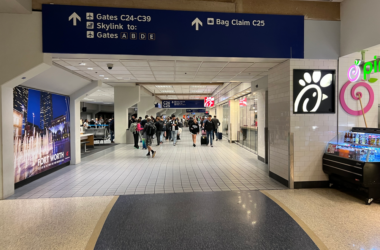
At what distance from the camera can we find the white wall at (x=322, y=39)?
4.88 metres

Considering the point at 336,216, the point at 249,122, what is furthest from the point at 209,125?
the point at 336,216

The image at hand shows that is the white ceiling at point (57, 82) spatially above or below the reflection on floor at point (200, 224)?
above

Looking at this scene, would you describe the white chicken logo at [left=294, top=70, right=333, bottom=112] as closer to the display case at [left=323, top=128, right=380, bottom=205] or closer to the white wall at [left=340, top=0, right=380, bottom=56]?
the white wall at [left=340, top=0, right=380, bottom=56]

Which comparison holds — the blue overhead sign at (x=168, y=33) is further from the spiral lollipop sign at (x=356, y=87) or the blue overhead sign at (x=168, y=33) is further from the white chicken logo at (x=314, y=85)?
the spiral lollipop sign at (x=356, y=87)

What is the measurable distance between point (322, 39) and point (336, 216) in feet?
11.9

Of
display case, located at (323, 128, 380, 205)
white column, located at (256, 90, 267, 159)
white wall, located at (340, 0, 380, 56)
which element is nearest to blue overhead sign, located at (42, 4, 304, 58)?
white wall, located at (340, 0, 380, 56)

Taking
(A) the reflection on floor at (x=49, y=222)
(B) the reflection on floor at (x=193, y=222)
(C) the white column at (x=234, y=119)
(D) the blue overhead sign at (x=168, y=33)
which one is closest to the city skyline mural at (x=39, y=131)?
(A) the reflection on floor at (x=49, y=222)

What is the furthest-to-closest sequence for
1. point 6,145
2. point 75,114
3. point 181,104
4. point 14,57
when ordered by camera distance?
point 181,104 → point 75,114 → point 6,145 → point 14,57

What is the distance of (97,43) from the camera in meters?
4.36

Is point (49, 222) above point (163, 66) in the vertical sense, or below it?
below

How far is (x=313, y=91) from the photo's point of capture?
4918 mm

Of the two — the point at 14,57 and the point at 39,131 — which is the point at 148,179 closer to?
the point at 39,131

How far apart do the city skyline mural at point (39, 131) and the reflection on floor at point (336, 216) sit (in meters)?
5.51

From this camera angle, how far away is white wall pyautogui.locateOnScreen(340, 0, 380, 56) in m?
4.01
